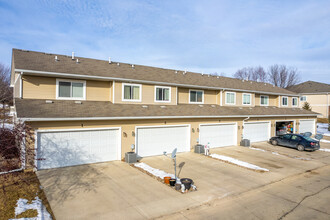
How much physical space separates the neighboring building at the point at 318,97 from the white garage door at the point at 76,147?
43642 mm

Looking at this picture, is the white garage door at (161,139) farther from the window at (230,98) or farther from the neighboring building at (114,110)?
the window at (230,98)

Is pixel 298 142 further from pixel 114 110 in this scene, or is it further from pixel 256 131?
pixel 114 110

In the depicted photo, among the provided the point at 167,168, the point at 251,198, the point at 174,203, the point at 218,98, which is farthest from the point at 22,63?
the point at 218,98

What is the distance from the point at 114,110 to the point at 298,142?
16025mm

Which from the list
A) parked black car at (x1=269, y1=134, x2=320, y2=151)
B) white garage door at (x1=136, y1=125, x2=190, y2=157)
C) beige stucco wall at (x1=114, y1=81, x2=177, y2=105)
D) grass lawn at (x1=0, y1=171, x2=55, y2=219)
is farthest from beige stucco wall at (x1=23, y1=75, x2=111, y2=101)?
parked black car at (x1=269, y1=134, x2=320, y2=151)

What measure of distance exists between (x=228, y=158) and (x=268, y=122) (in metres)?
10.9

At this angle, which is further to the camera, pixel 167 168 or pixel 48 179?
pixel 167 168

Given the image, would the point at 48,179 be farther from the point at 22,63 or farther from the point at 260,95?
the point at 260,95

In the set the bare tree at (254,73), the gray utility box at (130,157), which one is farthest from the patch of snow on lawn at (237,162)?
the bare tree at (254,73)

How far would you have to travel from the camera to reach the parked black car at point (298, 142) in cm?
1800

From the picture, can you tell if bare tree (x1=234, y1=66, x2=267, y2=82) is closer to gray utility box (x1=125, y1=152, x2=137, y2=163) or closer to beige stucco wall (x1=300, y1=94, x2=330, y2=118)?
beige stucco wall (x1=300, y1=94, x2=330, y2=118)

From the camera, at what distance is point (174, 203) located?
800 cm

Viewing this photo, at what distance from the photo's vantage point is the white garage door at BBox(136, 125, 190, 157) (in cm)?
1447

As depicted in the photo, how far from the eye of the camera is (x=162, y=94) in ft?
55.9
